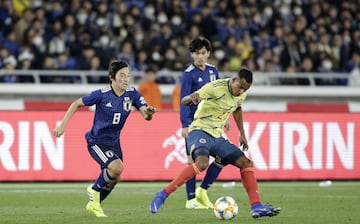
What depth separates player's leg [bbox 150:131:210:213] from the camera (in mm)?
11484

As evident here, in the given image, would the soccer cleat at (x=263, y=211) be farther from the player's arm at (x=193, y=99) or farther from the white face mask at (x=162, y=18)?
the white face mask at (x=162, y=18)

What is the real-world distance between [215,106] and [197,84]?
47.2 inches

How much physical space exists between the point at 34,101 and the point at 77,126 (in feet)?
17.7

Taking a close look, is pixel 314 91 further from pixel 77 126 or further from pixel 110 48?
pixel 77 126

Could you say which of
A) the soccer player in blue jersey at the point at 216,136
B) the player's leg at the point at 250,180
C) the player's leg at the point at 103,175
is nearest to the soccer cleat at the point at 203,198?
the soccer player in blue jersey at the point at 216,136

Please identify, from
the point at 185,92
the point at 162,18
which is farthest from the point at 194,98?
the point at 162,18

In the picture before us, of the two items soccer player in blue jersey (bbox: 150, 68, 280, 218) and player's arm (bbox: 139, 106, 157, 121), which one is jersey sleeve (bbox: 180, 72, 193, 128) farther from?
player's arm (bbox: 139, 106, 157, 121)

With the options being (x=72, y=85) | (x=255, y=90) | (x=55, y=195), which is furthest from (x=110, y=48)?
(x=55, y=195)

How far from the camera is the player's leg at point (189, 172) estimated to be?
1148cm

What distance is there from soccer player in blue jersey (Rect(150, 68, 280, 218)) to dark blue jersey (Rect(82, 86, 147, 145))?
756 mm

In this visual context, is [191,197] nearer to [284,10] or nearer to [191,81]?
[191,81]

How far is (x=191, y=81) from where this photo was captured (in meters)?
13.0

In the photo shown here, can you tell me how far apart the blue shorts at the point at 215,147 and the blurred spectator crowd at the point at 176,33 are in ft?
33.3

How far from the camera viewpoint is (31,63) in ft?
71.8
